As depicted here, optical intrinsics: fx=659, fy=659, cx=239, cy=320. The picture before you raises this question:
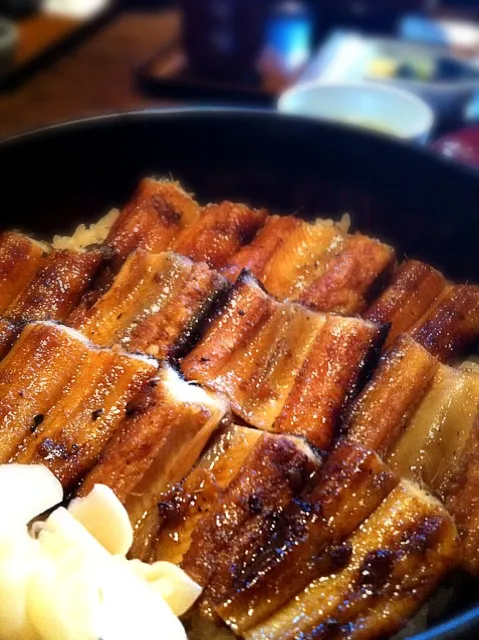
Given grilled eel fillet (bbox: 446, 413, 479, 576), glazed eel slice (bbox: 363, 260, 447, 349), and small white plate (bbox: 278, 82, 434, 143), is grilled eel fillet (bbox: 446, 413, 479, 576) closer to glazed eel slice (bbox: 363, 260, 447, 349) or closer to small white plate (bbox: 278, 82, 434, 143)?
glazed eel slice (bbox: 363, 260, 447, 349)

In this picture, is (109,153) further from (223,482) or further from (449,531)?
(449,531)

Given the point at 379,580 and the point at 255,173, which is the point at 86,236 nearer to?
the point at 255,173

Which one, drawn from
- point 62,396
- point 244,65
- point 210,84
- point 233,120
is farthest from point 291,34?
point 62,396

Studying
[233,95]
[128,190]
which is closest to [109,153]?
[128,190]

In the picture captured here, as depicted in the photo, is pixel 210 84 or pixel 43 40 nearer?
pixel 210 84

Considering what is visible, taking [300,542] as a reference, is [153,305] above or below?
above

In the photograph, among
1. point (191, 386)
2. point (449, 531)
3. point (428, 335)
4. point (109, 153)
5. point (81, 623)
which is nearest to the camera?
point (81, 623)

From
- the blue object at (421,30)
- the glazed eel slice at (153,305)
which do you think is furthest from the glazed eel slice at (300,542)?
the blue object at (421,30)
